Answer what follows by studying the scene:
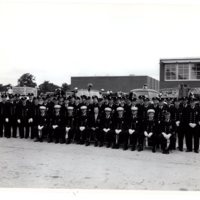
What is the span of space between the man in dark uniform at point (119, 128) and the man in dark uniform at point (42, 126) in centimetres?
219

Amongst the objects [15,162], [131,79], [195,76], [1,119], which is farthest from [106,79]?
[15,162]

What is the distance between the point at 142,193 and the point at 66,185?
1311 millimetres

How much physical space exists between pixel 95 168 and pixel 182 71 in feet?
69.8

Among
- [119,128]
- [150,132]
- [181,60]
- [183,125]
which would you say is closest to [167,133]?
[150,132]

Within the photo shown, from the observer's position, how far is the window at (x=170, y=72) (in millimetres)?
27094

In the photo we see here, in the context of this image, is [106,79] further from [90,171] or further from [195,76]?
[90,171]

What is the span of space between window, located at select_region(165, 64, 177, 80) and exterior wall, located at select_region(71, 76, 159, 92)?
16.5m

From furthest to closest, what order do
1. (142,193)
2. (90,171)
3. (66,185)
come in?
(90,171), (66,185), (142,193)

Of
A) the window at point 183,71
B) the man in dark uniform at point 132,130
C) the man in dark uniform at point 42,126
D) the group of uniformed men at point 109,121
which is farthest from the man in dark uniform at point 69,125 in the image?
the window at point 183,71

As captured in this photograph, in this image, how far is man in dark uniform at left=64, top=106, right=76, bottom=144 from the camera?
1021 centimetres

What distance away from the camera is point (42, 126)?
34.6 ft

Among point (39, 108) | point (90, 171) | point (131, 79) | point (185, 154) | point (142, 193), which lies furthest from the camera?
point (131, 79)

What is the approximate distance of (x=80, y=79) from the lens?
152 ft

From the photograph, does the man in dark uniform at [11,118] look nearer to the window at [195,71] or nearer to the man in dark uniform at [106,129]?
the man in dark uniform at [106,129]
